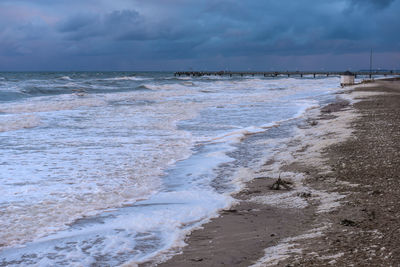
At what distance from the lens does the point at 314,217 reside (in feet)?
15.4

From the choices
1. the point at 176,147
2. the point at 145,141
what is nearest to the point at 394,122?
the point at 176,147

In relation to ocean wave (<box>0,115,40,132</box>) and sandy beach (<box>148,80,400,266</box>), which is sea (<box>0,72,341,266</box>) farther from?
sandy beach (<box>148,80,400,266</box>)

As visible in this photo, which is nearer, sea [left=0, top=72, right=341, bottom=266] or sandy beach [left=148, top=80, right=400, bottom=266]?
sandy beach [left=148, top=80, right=400, bottom=266]

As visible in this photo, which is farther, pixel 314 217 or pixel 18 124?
pixel 18 124

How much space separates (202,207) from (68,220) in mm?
1745

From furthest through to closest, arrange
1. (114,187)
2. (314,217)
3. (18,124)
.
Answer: (18,124) → (114,187) → (314,217)

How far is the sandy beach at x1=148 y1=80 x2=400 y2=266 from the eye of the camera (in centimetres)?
358

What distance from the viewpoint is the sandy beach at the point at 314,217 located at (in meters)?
3.58

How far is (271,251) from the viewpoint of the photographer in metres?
3.79

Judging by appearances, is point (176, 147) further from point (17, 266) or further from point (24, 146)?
point (17, 266)

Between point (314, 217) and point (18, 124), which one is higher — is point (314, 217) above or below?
below

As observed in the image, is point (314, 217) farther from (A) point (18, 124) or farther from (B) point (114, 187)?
(A) point (18, 124)

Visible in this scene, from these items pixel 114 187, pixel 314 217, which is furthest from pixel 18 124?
pixel 314 217

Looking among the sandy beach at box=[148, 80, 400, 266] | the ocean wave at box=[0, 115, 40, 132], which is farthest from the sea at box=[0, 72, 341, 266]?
the sandy beach at box=[148, 80, 400, 266]
